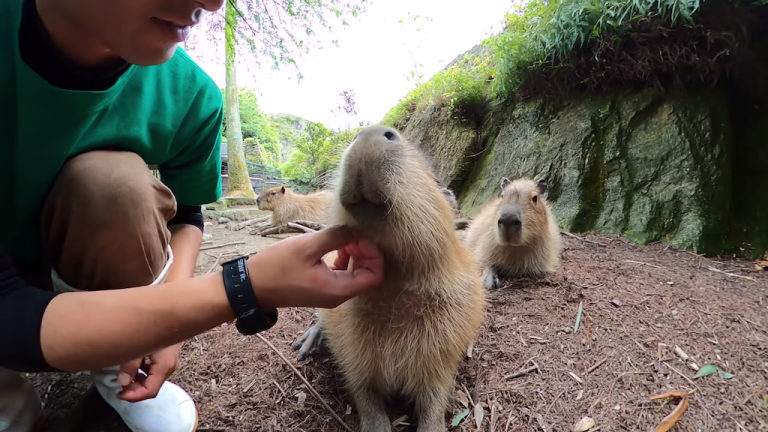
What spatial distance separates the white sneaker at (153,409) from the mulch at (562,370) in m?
0.12

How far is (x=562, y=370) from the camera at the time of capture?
177 cm

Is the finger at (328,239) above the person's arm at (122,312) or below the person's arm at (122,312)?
above

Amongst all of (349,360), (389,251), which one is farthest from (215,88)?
(349,360)

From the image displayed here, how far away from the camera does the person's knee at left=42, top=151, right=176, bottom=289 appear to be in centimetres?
135

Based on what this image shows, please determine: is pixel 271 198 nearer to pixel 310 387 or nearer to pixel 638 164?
pixel 638 164

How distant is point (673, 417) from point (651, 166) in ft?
11.7

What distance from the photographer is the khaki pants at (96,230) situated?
1352 millimetres

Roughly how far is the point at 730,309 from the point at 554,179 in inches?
112

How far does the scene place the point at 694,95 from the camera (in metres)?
4.14

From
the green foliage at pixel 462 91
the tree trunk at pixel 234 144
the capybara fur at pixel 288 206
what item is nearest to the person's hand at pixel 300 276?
the green foliage at pixel 462 91

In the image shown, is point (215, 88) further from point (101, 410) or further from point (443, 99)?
point (443, 99)

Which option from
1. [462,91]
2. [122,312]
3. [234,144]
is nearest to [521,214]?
[122,312]

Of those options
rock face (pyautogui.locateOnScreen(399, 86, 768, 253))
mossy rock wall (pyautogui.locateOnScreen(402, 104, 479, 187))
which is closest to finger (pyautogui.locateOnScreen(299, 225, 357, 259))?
rock face (pyautogui.locateOnScreen(399, 86, 768, 253))

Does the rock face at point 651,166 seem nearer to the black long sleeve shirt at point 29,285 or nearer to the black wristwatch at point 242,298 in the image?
the black wristwatch at point 242,298
